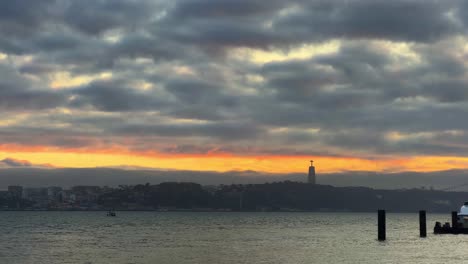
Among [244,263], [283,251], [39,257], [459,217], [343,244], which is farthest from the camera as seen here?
[459,217]

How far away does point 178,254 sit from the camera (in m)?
82.2

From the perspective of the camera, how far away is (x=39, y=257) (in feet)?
259

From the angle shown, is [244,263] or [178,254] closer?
[244,263]

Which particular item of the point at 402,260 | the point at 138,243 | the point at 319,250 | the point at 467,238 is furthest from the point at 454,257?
the point at 138,243

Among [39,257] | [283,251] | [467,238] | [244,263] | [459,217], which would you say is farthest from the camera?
[459,217]

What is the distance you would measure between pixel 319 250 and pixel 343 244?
12.7m

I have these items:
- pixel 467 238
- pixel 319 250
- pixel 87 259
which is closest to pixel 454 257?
pixel 319 250

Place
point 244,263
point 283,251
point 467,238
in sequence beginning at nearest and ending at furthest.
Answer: point 244,263 → point 283,251 → point 467,238

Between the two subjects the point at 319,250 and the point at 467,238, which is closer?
the point at 319,250

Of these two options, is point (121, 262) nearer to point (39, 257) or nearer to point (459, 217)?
point (39, 257)

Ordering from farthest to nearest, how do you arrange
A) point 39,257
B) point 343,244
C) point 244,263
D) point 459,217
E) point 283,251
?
point 459,217 < point 343,244 < point 283,251 < point 39,257 < point 244,263

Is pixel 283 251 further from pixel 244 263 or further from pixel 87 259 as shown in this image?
pixel 87 259

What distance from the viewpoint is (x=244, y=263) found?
71750 millimetres

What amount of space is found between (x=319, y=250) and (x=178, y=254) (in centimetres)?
1923
